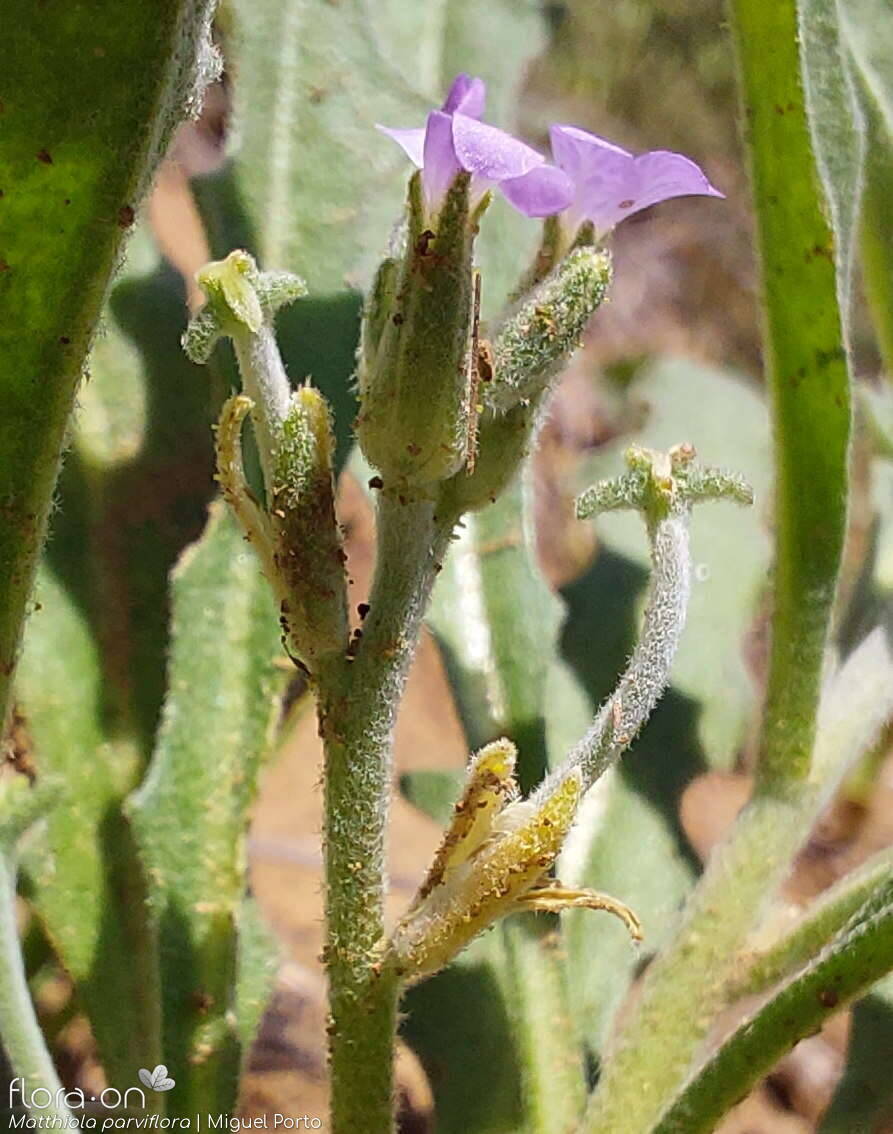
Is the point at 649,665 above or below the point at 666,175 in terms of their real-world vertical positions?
below

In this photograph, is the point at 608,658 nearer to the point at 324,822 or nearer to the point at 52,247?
the point at 324,822

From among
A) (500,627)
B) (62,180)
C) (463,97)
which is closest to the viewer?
(62,180)

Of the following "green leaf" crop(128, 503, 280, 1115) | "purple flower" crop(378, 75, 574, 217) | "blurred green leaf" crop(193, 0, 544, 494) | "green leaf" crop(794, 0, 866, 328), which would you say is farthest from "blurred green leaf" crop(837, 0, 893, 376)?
"green leaf" crop(128, 503, 280, 1115)

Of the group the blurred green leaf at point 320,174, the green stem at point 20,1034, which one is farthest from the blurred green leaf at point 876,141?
the green stem at point 20,1034

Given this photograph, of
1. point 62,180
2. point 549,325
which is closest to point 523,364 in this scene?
point 549,325

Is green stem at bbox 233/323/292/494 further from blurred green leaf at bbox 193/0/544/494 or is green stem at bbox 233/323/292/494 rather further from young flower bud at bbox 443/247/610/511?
blurred green leaf at bbox 193/0/544/494

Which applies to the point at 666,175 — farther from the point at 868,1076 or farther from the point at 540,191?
the point at 868,1076

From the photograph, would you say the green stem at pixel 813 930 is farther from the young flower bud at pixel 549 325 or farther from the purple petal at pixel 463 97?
the purple petal at pixel 463 97

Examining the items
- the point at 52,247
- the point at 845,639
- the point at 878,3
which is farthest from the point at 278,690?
the point at 878,3
